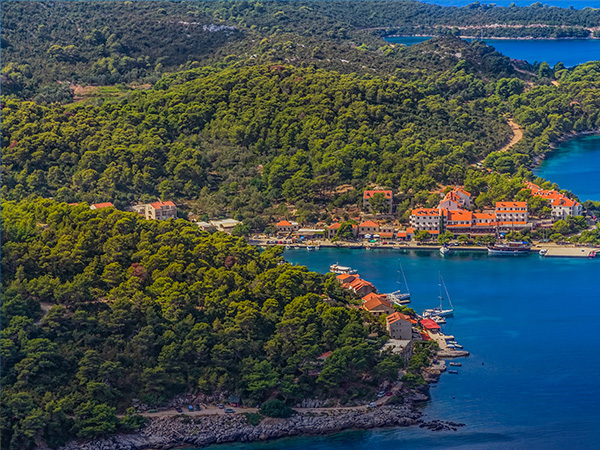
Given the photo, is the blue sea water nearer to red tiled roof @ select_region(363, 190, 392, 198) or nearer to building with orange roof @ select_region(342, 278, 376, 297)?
red tiled roof @ select_region(363, 190, 392, 198)

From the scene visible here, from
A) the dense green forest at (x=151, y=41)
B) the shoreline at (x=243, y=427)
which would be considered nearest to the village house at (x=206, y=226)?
the shoreline at (x=243, y=427)

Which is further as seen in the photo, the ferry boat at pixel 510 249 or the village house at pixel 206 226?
the village house at pixel 206 226

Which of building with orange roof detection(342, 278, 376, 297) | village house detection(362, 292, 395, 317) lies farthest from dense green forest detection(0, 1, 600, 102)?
village house detection(362, 292, 395, 317)

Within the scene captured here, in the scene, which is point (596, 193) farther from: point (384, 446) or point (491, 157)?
point (384, 446)

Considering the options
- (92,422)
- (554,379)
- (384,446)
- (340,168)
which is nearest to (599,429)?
(554,379)

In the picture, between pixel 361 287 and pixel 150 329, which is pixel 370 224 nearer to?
pixel 361 287

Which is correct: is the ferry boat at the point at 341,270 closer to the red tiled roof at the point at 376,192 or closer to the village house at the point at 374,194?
the village house at the point at 374,194

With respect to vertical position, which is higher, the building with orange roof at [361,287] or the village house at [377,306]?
the building with orange roof at [361,287]
